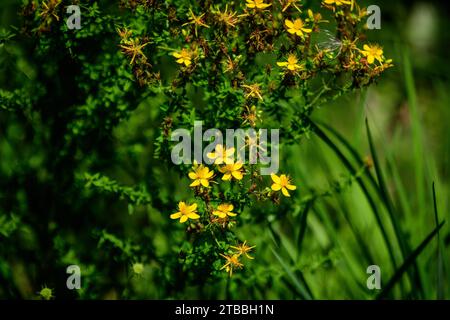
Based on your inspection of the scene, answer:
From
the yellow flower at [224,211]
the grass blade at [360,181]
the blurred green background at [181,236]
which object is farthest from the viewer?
the blurred green background at [181,236]

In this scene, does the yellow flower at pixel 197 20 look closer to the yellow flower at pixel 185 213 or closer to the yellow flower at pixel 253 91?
the yellow flower at pixel 253 91

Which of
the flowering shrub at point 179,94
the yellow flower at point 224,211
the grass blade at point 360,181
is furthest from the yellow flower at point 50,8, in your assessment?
the grass blade at point 360,181

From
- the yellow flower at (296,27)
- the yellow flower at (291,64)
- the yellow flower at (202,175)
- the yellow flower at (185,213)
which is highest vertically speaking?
the yellow flower at (296,27)

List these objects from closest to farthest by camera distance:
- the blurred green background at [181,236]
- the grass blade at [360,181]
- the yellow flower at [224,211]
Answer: the yellow flower at [224,211], the grass blade at [360,181], the blurred green background at [181,236]

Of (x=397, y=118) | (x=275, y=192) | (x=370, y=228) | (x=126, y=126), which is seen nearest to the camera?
(x=275, y=192)

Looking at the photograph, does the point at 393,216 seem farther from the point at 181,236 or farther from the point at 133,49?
the point at 133,49

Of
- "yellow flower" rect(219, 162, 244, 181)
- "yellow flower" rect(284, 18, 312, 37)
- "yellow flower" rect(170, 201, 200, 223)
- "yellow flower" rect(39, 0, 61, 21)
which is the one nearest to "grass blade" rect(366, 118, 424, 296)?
"yellow flower" rect(284, 18, 312, 37)

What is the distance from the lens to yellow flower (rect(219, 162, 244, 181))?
44.8 inches

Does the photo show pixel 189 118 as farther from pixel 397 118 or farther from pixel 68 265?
pixel 397 118

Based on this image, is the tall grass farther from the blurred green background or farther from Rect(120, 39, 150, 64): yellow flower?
Rect(120, 39, 150, 64): yellow flower

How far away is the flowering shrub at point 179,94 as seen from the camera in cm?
118
